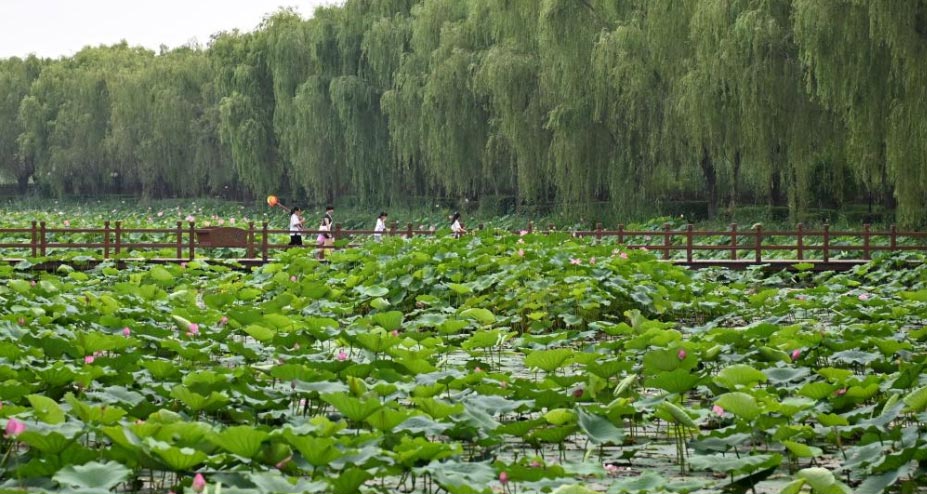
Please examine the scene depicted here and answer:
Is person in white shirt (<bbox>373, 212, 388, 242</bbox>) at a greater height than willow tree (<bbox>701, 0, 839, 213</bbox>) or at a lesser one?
lesser

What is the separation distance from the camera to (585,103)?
64.0ft

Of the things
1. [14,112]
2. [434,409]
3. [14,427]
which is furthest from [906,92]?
[14,112]

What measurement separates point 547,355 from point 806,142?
40.8 ft

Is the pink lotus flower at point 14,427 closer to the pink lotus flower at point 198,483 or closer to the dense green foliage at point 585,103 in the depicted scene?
the pink lotus flower at point 198,483

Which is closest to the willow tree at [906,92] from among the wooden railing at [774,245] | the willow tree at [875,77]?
the willow tree at [875,77]

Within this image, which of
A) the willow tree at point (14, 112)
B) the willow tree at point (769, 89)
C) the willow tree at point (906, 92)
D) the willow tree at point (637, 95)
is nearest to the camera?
the willow tree at point (906, 92)

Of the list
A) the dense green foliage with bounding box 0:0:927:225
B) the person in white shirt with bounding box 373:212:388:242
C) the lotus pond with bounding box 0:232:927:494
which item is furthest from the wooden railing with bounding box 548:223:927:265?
the lotus pond with bounding box 0:232:927:494

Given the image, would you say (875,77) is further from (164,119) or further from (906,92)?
(164,119)

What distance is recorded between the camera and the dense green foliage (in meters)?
15.0

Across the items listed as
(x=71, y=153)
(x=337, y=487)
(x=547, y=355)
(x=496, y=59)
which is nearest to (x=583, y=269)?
(x=547, y=355)

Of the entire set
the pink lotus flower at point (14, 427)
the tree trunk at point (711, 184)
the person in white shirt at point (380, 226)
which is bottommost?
the pink lotus flower at point (14, 427)

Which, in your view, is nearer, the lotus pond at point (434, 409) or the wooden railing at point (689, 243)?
the lotus pond at point (434, 409)

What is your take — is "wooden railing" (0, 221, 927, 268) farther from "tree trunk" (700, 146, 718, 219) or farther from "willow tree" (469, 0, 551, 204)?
"willow tree" (469, 0, 551, 204)

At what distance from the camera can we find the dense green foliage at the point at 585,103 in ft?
49.1
